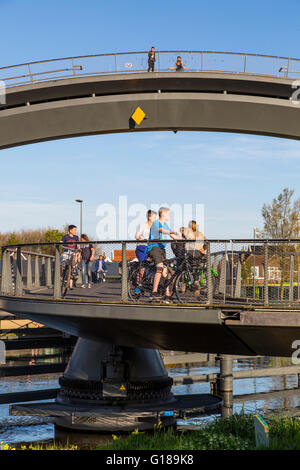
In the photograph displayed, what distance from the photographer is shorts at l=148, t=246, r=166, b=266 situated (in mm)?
12586

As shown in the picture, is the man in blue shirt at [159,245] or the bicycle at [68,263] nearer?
the man in blue shirt at [159,245]

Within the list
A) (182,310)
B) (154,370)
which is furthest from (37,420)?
(182,310)

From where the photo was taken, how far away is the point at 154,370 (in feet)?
57.4

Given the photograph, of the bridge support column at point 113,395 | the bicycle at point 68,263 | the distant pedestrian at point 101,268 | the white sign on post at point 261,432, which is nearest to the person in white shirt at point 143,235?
the distant pedestrian at point 101,268

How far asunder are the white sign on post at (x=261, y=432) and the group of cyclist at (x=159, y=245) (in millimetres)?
3708

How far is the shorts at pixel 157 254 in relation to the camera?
12.6 meters

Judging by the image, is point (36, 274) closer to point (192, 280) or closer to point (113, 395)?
point (113, 395)

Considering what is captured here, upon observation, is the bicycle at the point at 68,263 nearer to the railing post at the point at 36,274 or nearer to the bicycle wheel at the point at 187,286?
the railing post at the point at 36,274

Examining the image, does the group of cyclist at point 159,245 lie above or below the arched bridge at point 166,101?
below

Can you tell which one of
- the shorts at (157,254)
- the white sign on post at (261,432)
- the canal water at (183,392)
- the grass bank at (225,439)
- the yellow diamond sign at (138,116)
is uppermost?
the yellow diamond sign at (138,116)

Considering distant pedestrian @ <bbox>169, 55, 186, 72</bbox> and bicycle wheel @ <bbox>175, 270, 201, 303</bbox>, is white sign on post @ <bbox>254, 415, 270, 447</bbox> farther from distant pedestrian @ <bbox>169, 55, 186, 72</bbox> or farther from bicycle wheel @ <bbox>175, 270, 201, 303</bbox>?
distant pedestrian @ <bbox>169, 55, 186, 72</bbox>

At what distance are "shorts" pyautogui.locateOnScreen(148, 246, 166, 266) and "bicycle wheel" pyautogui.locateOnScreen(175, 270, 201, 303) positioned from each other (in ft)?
1.59

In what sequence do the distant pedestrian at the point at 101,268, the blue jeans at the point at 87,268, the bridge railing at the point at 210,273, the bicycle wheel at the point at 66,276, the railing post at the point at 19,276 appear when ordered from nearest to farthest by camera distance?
the bridge railing at the point at 210,273 → the bicycle wheel at the point at 66,276 → the distant pedestrian at the point at 101,268 → the railing post at the point at 19,276 → the blue jeans at the point at 87,268
